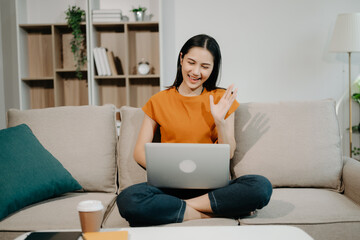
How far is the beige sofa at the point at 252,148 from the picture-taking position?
1.56 m

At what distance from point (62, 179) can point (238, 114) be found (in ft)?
3.13

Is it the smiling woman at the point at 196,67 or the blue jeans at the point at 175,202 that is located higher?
the smiling woman at the point at 196,67

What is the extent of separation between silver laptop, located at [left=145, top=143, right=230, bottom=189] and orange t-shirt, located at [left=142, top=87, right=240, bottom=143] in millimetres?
380

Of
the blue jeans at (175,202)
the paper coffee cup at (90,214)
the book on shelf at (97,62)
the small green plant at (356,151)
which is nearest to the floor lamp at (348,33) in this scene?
the small green plant at (356,151)

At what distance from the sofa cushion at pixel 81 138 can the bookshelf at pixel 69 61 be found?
151 cm

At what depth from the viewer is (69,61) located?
10.9 feet

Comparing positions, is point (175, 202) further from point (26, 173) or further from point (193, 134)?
point (26, 173)

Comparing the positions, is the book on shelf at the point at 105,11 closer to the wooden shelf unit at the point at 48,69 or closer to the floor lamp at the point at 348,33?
the wooden shelf unit at the point at 48,69

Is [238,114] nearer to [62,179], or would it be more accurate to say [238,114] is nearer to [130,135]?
[130,135]

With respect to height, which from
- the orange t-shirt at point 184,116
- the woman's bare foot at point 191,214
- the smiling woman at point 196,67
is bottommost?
the woman's bare foot at point 191,214

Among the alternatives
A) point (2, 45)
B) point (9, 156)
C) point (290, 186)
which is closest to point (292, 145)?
point (290, 186)

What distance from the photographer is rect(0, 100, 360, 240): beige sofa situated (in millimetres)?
1564

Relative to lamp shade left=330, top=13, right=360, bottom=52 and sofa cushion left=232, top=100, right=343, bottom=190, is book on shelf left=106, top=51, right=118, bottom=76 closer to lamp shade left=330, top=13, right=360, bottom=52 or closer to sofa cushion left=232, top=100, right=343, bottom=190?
sofa cushion left=232, top=100, right=343, bottom=190

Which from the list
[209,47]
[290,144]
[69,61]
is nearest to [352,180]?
[290,144]
